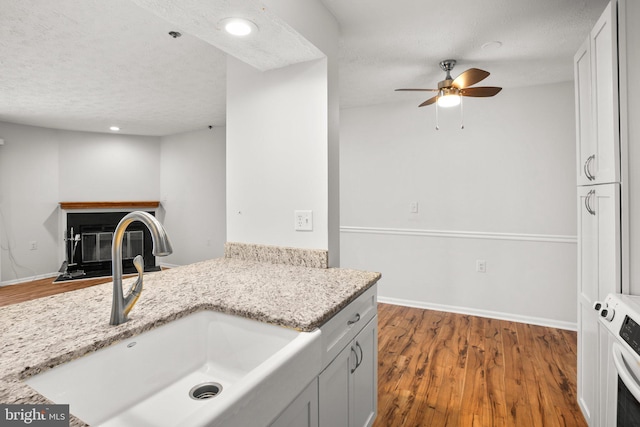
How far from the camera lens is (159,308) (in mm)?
1180

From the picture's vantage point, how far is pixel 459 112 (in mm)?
3402

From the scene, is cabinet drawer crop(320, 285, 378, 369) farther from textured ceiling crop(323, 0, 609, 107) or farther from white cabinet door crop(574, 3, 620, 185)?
textured ceiling crop(323, 0, 609, 107)

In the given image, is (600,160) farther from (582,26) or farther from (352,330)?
(352,330)

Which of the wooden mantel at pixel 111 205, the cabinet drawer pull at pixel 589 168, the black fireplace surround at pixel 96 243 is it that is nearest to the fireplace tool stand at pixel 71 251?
the black fireplace surround at pixel 96 243

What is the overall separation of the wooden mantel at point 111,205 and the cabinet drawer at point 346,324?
5340mm

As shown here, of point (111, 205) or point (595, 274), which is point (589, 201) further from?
point (111, 205)

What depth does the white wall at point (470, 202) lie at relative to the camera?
3094mm

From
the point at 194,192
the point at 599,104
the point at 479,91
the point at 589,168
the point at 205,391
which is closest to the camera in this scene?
the point at 205,391

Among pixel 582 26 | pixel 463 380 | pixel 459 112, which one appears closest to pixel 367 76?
pixel 459 112

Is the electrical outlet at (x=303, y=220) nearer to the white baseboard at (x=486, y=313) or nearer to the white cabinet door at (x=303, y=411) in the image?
the white cabinet door at (x=303, y=411)

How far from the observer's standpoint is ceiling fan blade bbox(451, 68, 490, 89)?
2.14m

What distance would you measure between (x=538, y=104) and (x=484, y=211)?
1.12m

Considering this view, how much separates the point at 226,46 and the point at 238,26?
23 centimetres

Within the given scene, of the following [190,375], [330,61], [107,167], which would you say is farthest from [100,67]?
[107,167]
